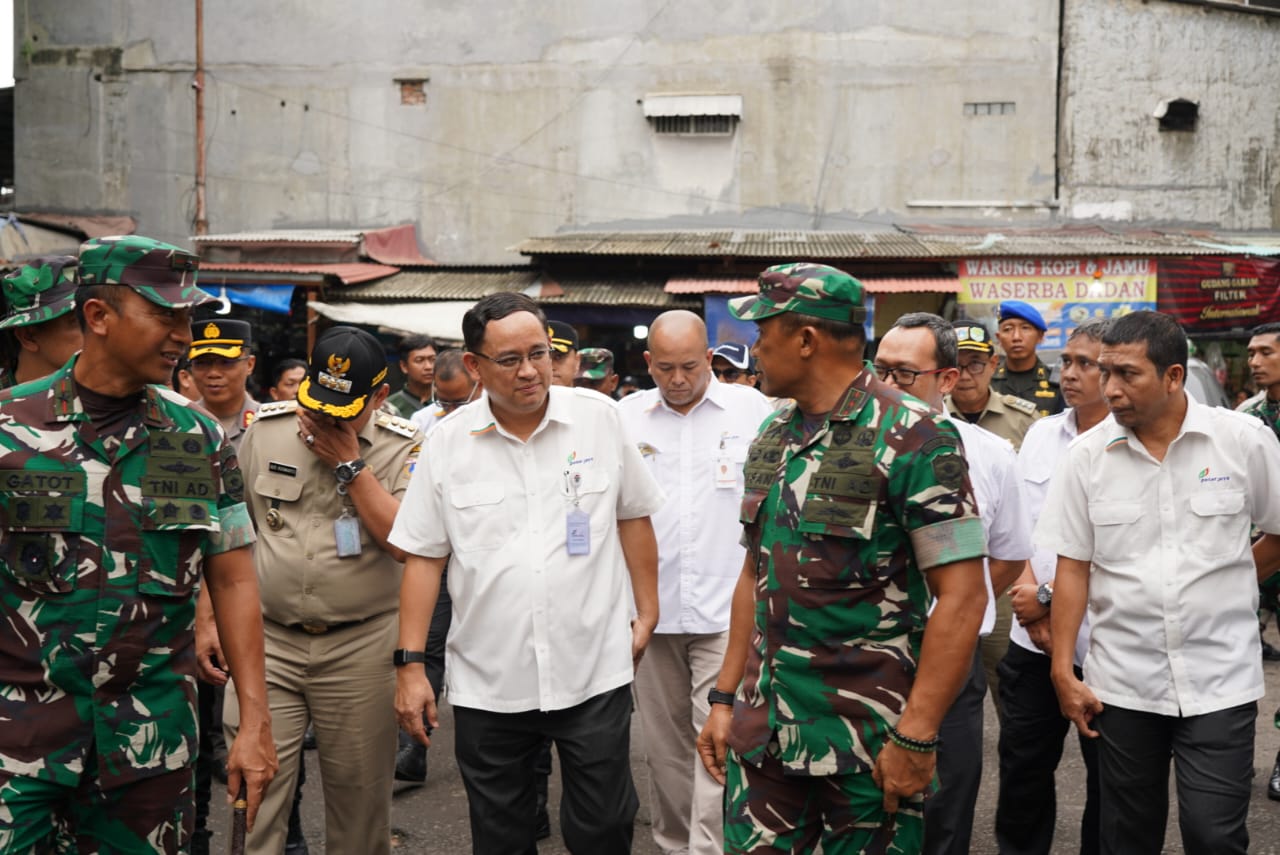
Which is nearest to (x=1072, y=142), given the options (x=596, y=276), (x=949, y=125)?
(x=949, y=125)

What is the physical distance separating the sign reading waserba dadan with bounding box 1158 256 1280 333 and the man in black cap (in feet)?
33.5

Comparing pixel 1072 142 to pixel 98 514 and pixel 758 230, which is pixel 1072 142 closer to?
pixel 758 230

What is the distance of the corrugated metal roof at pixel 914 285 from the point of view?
1598 cm

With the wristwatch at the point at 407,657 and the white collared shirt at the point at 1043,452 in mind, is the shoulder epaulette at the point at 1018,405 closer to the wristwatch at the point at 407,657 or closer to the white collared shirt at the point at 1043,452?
the white collared shirt at the point at 1043,452

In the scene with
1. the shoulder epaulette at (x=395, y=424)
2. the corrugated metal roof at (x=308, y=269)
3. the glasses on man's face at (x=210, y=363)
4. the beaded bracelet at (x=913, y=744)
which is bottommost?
the beaded bracelet at (x=913, y=744)

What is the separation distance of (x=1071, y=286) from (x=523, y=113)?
10.6m

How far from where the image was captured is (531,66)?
2142cm

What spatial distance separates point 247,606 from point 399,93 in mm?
19994

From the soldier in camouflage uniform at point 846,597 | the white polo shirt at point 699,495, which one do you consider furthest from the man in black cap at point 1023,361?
the soldier in camouflage uniform at point 846,597

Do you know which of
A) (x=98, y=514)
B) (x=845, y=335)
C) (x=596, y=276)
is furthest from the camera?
(x=596, y=276)

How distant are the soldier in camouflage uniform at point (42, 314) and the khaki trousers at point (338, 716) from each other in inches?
46.2

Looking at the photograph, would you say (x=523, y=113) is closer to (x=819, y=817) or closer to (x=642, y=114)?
(x=642, y=114)

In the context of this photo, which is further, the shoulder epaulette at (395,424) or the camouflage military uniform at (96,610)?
the shoulder epaulette at (395,424)

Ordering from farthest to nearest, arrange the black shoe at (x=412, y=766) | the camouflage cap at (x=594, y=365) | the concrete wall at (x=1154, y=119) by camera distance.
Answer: the concrete wall at (x=1154, y=119) < the camouflage cap at (x=594, y=365) < the black shoe at (x=412, y=766)
